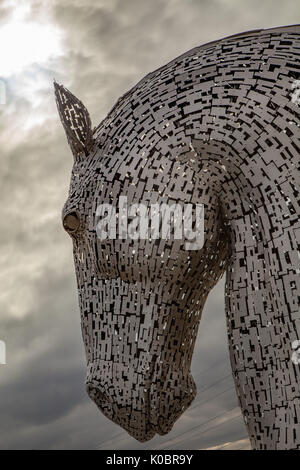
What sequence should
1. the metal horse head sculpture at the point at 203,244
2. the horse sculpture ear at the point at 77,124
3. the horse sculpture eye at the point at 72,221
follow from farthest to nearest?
the horse sculpture ear at the point at 77,124, the horse sculpture eye at the point at 72,221, the metal horse head sculpture at the point at 203,244

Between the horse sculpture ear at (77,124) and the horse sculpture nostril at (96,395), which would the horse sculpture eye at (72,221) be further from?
the horse sculpture nostril at (96,395)

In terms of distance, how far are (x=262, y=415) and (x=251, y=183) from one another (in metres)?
0.90

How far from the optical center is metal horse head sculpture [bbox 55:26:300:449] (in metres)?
2.73

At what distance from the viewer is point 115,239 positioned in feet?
10.4

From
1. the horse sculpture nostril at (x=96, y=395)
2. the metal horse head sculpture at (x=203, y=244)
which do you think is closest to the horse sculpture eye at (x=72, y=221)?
the metal horse head sculpture at (x=203, y=244)

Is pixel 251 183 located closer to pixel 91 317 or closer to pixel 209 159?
pixel 209 159

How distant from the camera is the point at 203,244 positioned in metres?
3.04

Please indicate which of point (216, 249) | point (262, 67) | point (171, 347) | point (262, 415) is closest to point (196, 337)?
point (171, 347)

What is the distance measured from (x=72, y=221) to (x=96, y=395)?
82cm

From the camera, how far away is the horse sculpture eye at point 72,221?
11.1 ft

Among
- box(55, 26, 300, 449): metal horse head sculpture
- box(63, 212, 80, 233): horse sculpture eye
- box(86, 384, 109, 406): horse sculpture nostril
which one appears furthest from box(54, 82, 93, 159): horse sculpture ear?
box(86, 384, 109, 406): horse sculpture nostril

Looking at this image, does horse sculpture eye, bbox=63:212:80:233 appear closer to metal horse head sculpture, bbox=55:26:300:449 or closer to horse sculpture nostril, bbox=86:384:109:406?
metal horse head sculpture, bbox=55:26:300:449

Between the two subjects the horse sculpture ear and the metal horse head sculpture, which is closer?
the metal horse head sculpture
